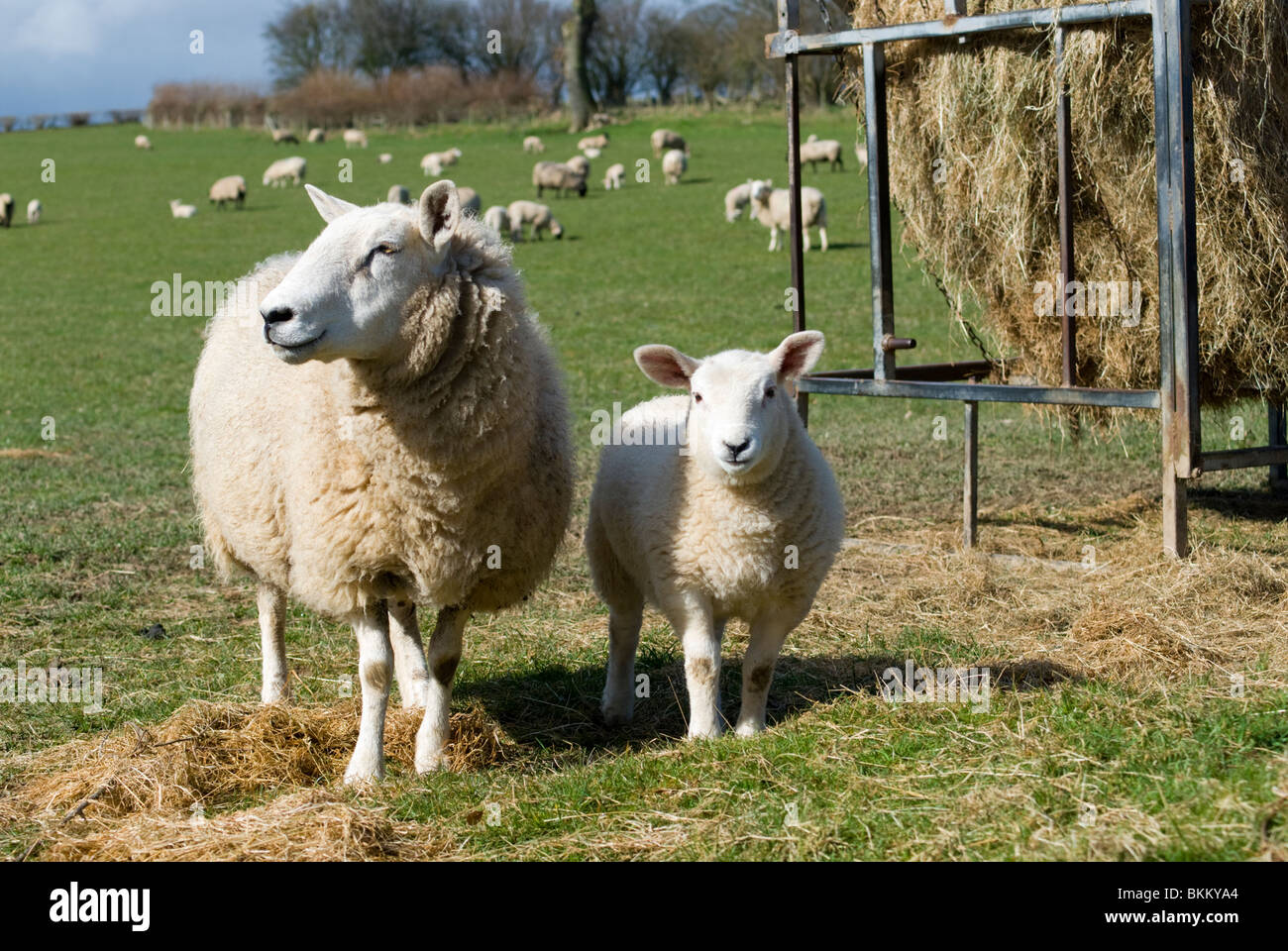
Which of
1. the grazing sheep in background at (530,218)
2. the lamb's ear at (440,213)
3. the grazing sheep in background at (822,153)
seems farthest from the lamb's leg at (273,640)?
the grazing sheep in background at (822,153)

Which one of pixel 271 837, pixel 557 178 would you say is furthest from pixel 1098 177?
pixel 557 178

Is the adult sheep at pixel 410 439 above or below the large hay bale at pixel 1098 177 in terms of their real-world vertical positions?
below

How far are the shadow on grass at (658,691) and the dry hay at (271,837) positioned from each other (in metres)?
1.21

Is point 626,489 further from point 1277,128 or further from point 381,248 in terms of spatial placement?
point 1277,128

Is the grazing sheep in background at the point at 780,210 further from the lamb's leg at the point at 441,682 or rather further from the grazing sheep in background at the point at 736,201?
the lamb's leg at the point at 441,682

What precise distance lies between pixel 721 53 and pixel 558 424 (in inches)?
2449

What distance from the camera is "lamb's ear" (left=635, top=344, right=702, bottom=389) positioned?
5.18 m

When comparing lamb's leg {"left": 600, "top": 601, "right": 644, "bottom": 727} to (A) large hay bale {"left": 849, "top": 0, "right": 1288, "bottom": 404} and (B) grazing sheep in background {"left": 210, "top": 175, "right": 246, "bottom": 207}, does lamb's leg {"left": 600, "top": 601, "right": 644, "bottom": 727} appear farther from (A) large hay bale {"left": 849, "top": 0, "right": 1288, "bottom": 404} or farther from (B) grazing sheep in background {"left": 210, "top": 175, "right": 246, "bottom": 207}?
(B) grazing sheep in background {"left": 210, "top": 175, "right": 246, "bottom": 207}

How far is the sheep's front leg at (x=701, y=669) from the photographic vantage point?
4.96m

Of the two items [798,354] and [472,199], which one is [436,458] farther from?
[472,199]

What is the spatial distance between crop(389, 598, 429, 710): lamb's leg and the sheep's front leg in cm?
106

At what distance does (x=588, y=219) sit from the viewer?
104 feet

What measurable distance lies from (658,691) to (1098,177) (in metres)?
4.02

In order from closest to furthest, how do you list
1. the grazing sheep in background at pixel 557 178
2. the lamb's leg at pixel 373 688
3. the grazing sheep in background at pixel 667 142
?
the lamb's leg at pixel 373 688
the grazing sheep in background at pixel 557 178
the grazing sheep in background at pixel 667 142
